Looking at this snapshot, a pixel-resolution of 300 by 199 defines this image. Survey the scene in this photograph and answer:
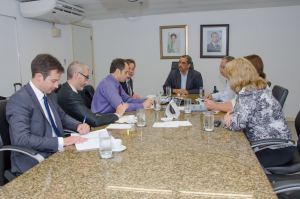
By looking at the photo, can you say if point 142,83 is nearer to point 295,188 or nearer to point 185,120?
point 185,120

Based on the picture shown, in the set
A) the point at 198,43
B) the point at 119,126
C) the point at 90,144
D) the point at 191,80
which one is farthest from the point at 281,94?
the point at 198,43

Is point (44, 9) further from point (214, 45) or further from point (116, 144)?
point (214, 45)

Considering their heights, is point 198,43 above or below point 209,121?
above

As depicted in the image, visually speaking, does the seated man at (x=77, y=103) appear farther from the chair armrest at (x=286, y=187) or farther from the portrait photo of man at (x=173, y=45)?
the portrait photo of man at (x=173, y=45)

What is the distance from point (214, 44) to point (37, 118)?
4.61 m

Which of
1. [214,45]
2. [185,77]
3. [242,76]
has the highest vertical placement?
[214,45]

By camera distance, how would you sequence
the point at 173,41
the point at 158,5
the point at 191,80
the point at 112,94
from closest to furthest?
the point at 112,94
the point at 191,80
the point at 158,5
the point at 173,41

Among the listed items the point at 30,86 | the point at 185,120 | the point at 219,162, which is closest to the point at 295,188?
the point at 219,162

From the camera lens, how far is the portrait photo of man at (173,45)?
18.6ft

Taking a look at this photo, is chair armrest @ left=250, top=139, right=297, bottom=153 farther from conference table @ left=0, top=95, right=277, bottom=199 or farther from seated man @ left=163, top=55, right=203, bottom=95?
seated man @ left=163, top=55, right=203, bottom=95

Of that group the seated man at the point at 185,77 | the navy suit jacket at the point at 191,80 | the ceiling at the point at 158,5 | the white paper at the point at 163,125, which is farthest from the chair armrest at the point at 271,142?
the ceiling at the point at 158,5

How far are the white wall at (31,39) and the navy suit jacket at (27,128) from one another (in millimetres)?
2554

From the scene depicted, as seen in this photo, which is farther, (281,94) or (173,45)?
A: (173,45)

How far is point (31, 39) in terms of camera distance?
4.26 metres
